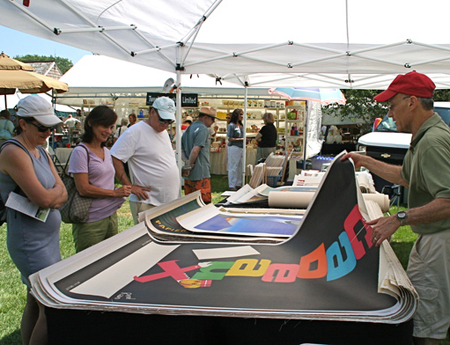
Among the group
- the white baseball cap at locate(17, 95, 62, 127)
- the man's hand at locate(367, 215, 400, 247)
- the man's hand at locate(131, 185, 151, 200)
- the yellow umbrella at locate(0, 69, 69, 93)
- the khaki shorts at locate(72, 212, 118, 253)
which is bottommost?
the khaki shorts at locate(72, 212, 118, 253)

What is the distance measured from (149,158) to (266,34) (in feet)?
7.63

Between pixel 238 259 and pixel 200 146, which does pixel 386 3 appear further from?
pixel 238 259

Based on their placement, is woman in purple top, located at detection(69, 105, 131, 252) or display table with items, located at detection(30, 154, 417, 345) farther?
woman in purple top, located at detection(69, 105, 131, 252)

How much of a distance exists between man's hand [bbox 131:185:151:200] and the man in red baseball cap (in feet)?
6.01

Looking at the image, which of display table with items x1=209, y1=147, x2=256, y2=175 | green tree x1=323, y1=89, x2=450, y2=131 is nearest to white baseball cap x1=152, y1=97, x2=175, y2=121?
display table with items x1=209, y1=147, x2=256, y2=175

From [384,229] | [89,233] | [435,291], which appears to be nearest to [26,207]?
[89,233]

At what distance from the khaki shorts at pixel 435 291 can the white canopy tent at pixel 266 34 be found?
2.99 meters

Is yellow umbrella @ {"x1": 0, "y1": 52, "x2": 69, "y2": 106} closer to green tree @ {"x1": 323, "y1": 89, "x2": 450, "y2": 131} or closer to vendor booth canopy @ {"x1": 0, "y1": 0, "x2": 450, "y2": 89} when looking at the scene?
vendor booth canopy @ {"x1": 0, "y1": 0, "x2": 450, "y2": 89}

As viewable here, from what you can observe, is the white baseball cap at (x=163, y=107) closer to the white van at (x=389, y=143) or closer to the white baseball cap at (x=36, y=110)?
the white baseball cap at (x=36, y=110)

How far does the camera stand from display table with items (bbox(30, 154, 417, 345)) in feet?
4.33

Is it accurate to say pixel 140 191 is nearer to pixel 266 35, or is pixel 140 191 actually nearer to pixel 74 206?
pixel 74 206

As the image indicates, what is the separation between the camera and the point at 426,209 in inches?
63.9

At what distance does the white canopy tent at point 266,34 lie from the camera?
12.1 ft

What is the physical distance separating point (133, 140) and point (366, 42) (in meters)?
2.97
